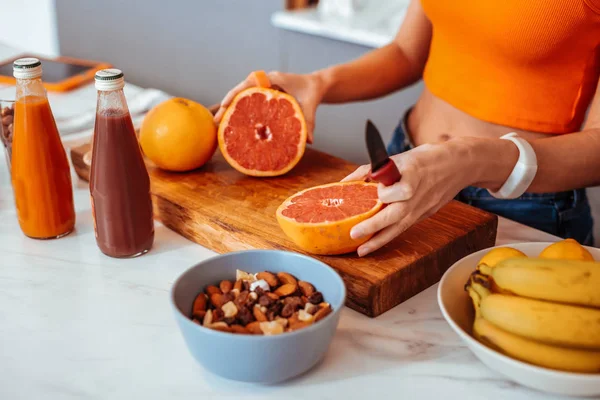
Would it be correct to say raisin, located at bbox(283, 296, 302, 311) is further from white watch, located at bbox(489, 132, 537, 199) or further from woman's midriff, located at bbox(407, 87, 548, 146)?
woman's midriff, located at bbox(407, 87, 548, 146)

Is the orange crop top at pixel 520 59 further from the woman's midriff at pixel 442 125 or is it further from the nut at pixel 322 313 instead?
the nut at pixel 322 313

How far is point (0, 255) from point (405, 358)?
0.68 metres

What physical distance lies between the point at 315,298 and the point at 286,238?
22cm

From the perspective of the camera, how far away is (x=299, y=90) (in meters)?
1.43

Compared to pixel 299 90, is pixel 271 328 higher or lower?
lower

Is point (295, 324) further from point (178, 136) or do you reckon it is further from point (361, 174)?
point (178, 136)

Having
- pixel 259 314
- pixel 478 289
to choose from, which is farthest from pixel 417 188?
pixel 259 314

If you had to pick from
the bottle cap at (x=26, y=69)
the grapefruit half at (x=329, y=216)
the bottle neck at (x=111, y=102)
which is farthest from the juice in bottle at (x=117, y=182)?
the grapefruit half at (x=329, y=216)

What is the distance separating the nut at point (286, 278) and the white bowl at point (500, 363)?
0.63 feet

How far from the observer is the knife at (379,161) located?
0.87 m

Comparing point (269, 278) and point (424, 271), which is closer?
point (269, 278)

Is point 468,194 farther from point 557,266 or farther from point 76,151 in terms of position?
point 76,151

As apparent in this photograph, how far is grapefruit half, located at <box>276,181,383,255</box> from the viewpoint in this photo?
1.00m

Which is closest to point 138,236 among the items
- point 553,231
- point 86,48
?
point 553,231
